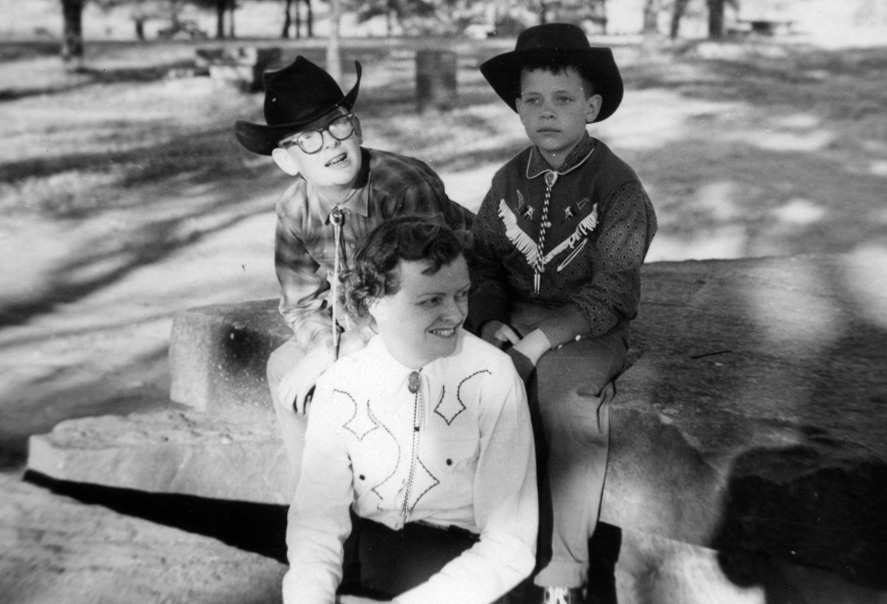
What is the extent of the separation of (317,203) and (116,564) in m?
1.20

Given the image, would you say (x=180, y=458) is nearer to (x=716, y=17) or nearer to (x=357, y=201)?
(x=357, y=201)

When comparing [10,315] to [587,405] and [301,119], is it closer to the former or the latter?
[301,119]

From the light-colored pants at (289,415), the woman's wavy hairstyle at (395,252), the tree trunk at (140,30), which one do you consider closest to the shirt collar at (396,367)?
the woman's wavy hairstyle at (395,252)

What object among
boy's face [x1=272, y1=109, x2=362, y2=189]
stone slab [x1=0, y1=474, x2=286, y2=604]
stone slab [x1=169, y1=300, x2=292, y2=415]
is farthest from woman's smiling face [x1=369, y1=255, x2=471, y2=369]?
stone slab [x1=169, y1=300, x2=292, y2=415]

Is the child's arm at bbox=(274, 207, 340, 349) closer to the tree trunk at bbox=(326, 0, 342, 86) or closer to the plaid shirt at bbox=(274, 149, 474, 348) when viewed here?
the plaid shirt at bbox=(274, 149, 474, 348)

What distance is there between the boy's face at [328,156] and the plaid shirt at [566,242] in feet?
1.61

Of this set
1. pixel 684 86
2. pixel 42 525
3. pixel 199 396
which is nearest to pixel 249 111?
pixel 684 86

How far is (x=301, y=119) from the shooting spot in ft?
7.87

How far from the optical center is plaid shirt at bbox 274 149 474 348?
8.50 feet

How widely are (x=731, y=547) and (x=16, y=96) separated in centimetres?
1394

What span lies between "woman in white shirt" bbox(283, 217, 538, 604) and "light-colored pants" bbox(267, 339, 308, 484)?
49 centimetres

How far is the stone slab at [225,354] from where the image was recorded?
3346 millimetres

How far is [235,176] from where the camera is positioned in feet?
29.0

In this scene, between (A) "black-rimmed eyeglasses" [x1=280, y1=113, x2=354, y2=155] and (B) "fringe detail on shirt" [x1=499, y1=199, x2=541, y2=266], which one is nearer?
(A) "black-rimmed eyeglasses" [x1=280, y1=113, x2=354, y2=155]
